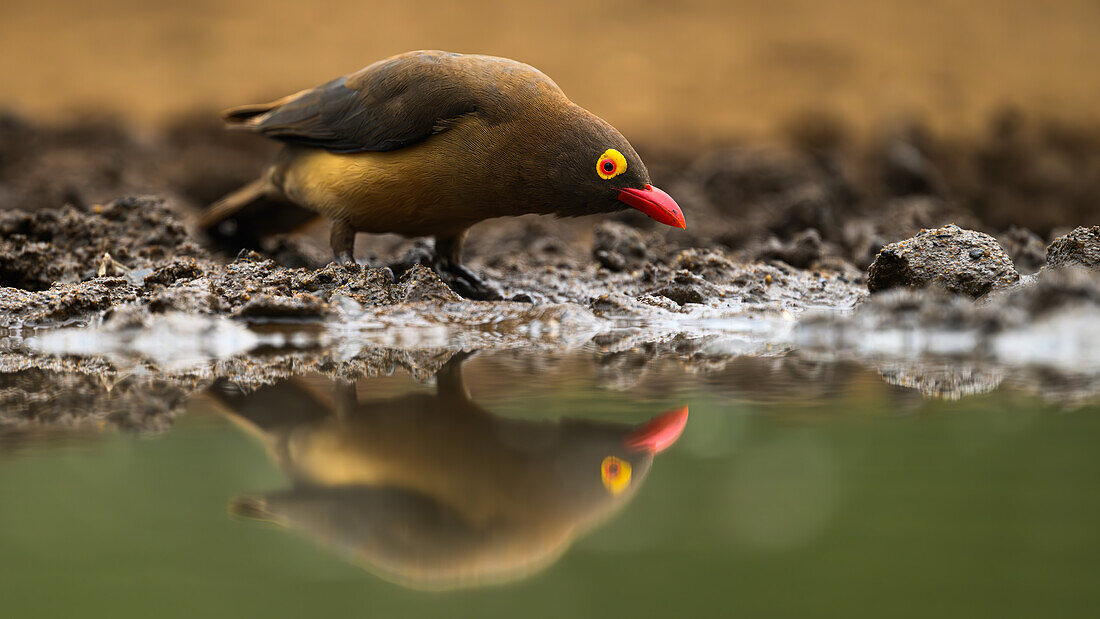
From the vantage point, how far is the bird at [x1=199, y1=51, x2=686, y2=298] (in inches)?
165

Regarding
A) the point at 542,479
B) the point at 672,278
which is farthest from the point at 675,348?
the point at 542,479

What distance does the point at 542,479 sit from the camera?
5.65ft

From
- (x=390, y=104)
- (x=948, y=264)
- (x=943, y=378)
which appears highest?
(x=390, y=104)

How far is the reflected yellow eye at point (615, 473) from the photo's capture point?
1654 millimetres

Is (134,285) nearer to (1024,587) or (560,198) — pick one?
(560,198)

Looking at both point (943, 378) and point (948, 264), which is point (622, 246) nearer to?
point (948, 264)

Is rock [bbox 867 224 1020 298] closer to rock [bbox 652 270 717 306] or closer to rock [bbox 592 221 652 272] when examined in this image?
rock [bbox 652 270 717 306]

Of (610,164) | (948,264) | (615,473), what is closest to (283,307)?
(610,164)

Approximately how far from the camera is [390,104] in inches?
170

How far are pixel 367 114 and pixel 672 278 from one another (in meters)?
1.63

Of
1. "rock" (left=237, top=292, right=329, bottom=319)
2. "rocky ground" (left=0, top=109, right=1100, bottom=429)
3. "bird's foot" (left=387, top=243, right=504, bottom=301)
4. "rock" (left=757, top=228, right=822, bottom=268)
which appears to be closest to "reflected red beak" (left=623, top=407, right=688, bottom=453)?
"rocky ground" (left=0, top=109, right=1100, bottom=429)

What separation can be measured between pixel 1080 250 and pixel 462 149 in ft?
8.52

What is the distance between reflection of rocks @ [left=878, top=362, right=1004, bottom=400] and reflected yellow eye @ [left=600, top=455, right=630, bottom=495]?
959 mm

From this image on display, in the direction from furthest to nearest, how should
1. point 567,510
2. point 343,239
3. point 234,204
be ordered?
point 234,204 → point 343,239 → point 567,510
